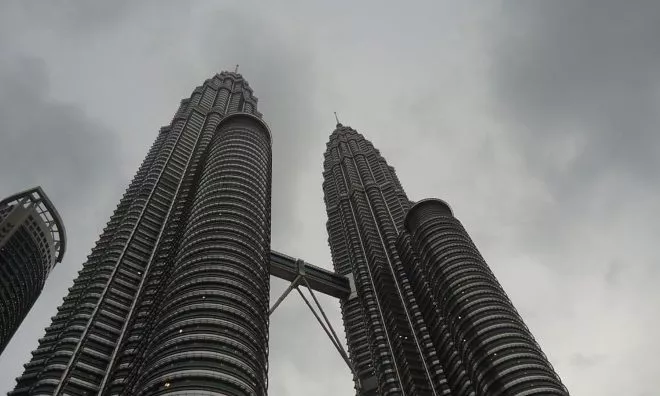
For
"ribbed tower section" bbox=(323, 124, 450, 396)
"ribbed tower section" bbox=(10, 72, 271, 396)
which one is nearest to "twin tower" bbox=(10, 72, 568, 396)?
"ribbed tower section" bbox=(10, 72, 271, 396)

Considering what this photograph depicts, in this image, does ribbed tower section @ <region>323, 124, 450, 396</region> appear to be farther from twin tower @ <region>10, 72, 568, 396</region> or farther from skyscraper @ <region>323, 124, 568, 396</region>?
twin tower @ <region>10, 72, 568, 396</region>

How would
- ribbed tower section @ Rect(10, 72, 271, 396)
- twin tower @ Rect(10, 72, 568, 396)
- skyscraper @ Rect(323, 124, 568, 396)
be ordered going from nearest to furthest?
ribbed tower section @ Rect(10, 72, 271, 396) < twin tower @ Rect(10, 72, 568, 396) < skyscraper @ Rect(323, 124, 568, 396)

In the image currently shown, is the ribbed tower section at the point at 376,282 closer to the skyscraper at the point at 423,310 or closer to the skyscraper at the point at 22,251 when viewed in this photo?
the skyscraper at the point at 423,310

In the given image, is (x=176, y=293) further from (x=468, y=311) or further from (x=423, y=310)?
(x=423, y=310)

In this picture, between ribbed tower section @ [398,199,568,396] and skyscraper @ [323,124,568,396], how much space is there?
6.8 inches

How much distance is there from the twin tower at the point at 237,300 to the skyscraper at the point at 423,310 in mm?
295

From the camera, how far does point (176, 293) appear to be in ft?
268

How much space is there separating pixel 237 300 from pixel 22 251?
46.4m

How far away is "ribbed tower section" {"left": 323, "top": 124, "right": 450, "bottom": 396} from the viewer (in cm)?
10806

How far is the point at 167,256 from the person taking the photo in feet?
349

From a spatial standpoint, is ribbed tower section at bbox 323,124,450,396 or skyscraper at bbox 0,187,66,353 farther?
ribbed tower section at bbox 323,124,450,396

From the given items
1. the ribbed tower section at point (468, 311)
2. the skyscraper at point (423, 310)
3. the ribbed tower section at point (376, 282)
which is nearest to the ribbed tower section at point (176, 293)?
the ribbed tower section at point (376, 282)

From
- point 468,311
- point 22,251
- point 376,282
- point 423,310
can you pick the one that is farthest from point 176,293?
point 376,282

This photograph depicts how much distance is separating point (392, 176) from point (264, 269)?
3595 inches
